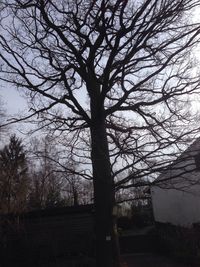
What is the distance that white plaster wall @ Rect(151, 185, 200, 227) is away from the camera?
60.4 ft

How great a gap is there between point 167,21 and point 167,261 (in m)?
10.7

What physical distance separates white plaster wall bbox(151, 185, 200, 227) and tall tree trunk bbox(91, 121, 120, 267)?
867cm

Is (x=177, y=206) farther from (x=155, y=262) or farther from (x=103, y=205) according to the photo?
(x=103, y=205)

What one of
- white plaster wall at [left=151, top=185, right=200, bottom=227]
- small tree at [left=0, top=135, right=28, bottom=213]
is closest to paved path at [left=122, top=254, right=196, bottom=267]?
white plaster wall at [left=151, top=185, right=200, bottom=227]

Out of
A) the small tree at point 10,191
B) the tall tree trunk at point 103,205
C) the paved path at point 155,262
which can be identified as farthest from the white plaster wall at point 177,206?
the tall tree trunk at point 103,205

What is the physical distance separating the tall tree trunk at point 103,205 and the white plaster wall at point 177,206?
8.67m

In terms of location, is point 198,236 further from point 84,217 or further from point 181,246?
point 84,217

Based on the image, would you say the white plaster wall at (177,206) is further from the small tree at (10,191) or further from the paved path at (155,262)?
the small tree at (10,191)

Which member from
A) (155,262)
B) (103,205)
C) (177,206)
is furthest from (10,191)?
(177,206)

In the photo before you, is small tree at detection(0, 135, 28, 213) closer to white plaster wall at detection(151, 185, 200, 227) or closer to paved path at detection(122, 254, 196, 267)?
paved path at detection(122, 254, 196, 267)

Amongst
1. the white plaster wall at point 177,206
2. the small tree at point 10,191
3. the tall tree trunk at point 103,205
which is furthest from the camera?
the white plaster wall at point 177,206

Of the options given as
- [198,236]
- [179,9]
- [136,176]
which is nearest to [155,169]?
[136,176]

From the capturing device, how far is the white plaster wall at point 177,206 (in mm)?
18406

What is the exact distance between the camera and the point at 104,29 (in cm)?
766
